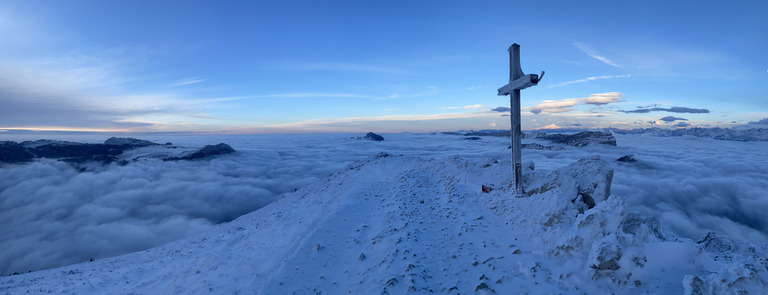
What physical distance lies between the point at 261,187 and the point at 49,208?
2440 centimetres

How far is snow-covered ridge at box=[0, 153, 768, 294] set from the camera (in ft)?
13.6

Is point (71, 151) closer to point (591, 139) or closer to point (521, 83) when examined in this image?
point (521, 83)

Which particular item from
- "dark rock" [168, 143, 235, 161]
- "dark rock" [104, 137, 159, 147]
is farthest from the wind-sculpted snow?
"dark rock" [104, 137, 159, 147]

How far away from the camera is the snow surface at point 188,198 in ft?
63.5

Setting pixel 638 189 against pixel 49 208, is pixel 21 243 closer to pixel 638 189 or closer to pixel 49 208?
pixel 49 208

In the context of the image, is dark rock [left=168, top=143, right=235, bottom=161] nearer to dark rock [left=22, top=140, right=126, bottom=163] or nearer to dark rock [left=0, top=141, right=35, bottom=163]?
dark rock [left=22, top=140, right=126, bottom=163]

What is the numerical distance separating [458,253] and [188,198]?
38295 mm

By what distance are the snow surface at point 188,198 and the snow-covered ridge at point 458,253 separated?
283 cm

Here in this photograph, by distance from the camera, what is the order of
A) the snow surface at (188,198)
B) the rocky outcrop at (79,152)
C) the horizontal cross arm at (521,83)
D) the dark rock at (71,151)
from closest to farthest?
the horizontal cross arm at (521,83) → the snow surface at (188,198) → the rocky outcrop at (79,152) → the dark rock at (71,151)

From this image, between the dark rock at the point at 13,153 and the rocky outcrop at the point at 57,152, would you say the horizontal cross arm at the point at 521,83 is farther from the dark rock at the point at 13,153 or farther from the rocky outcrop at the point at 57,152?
the dark rock at the point at 13,153

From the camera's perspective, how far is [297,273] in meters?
6.18

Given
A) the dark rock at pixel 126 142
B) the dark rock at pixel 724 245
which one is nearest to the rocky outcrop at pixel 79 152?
the dark rock at pixel 126 142

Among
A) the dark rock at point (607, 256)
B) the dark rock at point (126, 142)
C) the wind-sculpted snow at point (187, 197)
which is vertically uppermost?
the dark rock at point (126, 142)

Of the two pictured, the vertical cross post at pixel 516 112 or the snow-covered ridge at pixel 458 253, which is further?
the vertical cross post at pixel 516 112
